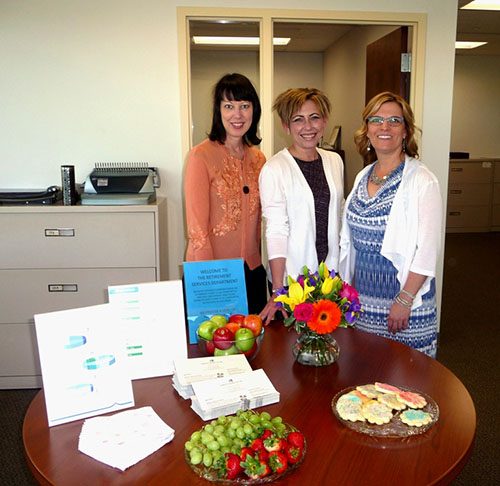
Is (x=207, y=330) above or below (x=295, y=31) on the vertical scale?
below

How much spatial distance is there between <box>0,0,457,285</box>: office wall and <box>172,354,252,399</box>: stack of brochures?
6.85ft

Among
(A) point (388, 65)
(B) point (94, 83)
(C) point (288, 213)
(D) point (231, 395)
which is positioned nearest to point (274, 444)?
(D) point (231, 395)

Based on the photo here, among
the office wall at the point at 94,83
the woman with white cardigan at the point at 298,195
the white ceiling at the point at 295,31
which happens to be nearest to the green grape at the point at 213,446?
the woman with white cardigan at the point at 298,195

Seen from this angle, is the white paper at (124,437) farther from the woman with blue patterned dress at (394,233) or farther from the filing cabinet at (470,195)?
the filing cabinet at (470,195)

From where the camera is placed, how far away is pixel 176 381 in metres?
1.39

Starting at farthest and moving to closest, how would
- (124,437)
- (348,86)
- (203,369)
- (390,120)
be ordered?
(348,86) < (390,120) < (203,369) < (124,437)

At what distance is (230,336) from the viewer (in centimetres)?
150

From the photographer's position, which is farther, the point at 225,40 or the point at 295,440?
the point at 225,40

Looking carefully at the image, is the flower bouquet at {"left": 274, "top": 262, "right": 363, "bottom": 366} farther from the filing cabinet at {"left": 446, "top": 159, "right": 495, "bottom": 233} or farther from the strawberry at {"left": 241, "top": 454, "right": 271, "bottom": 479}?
the filing cabinet at {"left": 446, "top": 159, "right": 495, "bottom": 233}

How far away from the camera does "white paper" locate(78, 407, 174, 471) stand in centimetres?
110

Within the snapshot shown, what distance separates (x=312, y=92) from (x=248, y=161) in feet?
1.38

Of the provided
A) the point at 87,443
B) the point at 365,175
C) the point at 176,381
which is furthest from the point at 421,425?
the point at 365,175

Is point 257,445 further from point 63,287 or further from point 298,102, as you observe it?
point 63,287

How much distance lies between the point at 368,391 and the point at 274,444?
0.39 m
